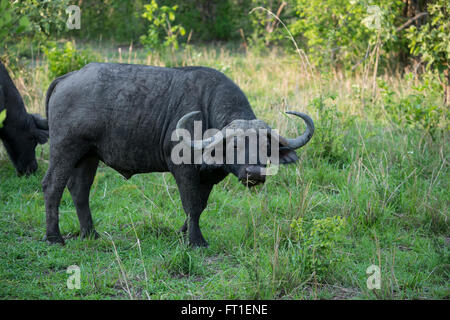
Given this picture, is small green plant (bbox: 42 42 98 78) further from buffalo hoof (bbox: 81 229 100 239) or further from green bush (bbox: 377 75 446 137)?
green bush (bbox: 377 75 446 137)

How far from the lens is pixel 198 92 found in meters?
5.19

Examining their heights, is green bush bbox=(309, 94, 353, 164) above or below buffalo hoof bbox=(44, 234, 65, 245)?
above

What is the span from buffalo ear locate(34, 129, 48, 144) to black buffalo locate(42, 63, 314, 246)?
253cm

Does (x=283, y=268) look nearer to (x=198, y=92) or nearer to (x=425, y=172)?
(x=198, y=92)

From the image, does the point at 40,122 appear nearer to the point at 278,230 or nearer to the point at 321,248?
the point at 278,230

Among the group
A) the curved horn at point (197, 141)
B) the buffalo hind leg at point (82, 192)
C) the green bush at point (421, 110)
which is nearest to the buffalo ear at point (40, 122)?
the buffalo hind leg at point (82, 192)

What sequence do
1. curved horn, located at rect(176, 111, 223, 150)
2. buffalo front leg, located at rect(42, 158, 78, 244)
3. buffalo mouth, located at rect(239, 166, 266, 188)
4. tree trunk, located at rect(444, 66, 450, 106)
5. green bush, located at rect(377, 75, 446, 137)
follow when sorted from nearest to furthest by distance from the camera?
buffalo mouth, located at rect(239, 166, 266, 188)
curved horn, located at rect(176, 111, 223, 150)
buffalo front leg, located at rect(42, 158, 78, 244)
green bush, located at rect(377, 75, 446, 137)
tree trunk, located at rect(444, 66, 450, 106)

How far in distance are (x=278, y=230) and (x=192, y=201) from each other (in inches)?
39.5

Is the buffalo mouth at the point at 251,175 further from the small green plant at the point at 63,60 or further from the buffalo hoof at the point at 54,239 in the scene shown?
the small green plant at the point at 63,60

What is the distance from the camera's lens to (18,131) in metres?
7.48

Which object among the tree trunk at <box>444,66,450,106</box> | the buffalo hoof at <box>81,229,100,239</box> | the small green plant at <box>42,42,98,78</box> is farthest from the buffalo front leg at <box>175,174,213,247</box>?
the tree trunk at <box>444,66,450,106</box>

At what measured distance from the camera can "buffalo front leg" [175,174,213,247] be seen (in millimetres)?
5047

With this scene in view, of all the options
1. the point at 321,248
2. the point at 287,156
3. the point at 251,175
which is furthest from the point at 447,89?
the point at 251,175
